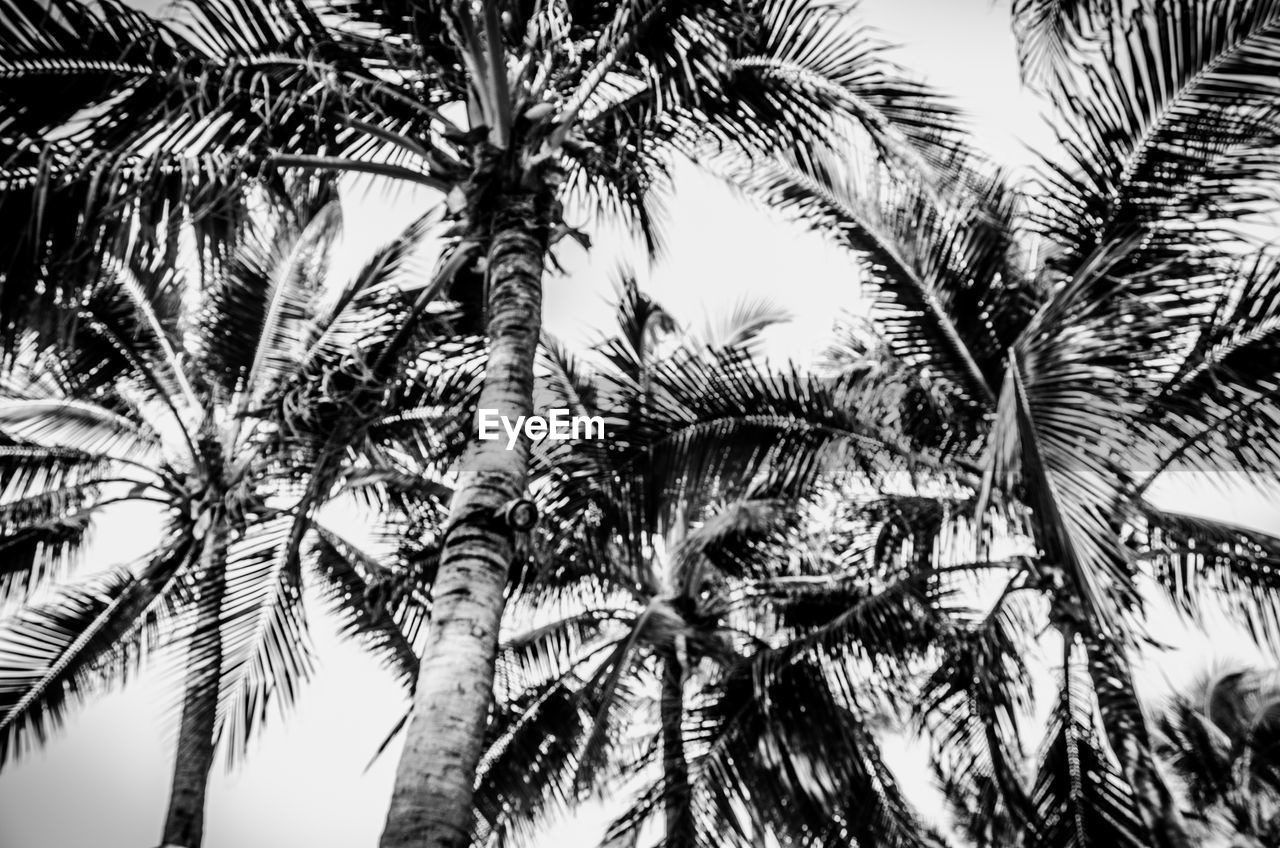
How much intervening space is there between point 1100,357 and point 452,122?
3.69 m

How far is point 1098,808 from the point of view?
5.92m

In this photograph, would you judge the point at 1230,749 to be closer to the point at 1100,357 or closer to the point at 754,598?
the point at 754,598

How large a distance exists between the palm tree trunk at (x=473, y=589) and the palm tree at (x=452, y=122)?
0.04 ft

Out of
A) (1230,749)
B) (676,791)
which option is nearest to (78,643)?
(676,791)

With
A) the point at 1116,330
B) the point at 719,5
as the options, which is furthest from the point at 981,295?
the point at 719,5

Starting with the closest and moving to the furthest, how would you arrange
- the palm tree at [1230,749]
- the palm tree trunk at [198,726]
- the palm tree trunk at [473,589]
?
the palm tree trunk at [473,589], the palm tree trunk at [198,726], the palm tree at [1230,749]

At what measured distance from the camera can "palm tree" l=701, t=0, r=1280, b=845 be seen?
4.57 meters

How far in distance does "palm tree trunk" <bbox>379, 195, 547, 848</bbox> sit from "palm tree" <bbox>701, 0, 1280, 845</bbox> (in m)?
2.29

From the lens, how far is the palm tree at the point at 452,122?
4336 mm

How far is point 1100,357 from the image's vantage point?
492cm

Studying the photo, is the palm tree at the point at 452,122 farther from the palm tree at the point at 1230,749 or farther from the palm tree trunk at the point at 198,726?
the palm tree at the point at 1230,749


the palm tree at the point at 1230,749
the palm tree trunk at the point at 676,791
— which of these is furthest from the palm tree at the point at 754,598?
the palm tree at the point at 1230,749

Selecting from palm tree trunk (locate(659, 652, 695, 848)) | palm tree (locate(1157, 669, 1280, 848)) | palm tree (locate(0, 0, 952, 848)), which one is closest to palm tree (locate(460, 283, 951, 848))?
palm tree trunk (locate(659, 652, 695, 848))

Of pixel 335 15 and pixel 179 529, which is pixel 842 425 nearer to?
pixel 335 15
